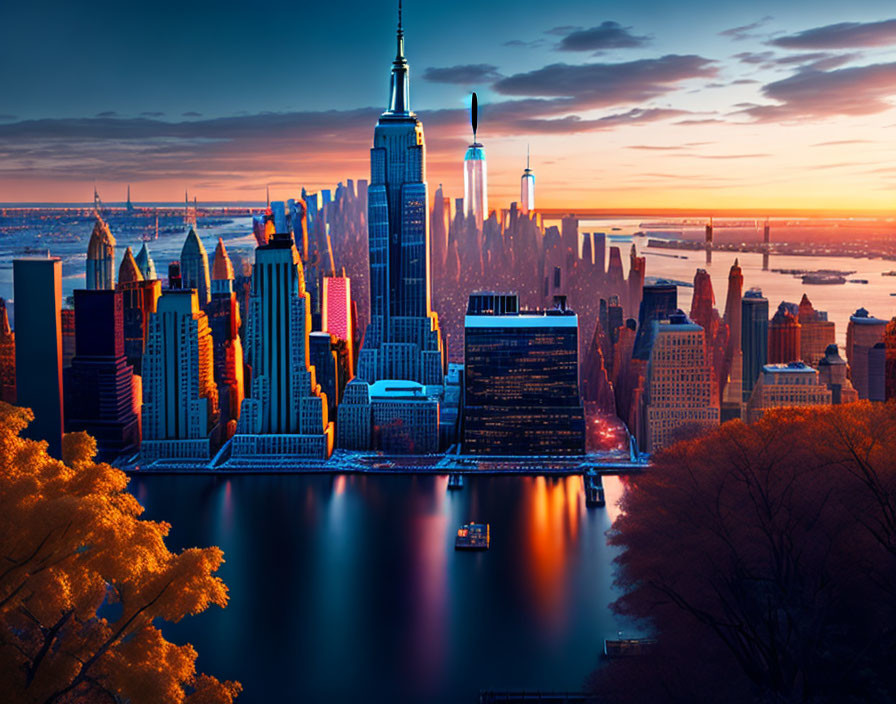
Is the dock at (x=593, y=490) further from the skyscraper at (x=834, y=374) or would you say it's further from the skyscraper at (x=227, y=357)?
the skyscraper at (x=227, y=357)

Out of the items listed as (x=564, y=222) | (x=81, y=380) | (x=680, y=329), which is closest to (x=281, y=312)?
(x=81, y=380)

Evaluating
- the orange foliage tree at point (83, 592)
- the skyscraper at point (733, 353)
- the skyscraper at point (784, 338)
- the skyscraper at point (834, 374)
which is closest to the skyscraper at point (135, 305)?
the skyscraper at point (733, 353)

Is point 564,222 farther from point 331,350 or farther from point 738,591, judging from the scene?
point 738,591

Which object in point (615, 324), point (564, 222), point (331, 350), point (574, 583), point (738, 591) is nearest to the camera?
point (738, 591)

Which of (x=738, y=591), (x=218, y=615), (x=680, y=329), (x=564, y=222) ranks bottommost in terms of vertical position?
(x=218, y=615)

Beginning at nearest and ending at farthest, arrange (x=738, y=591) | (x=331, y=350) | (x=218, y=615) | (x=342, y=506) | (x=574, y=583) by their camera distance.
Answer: (x=738, y=591)
(x=218, y=615)
(x=574, y=583)
(x=342, y=506)
(x=331, y=350)

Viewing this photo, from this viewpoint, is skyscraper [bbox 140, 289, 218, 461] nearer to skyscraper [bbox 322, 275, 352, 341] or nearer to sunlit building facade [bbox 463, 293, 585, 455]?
sunlit building facade [bbox 463, 293, 585, 455]
